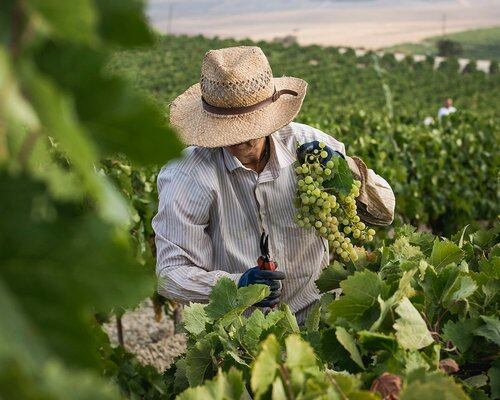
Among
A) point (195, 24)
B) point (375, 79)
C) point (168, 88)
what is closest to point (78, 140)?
point (168, 88)

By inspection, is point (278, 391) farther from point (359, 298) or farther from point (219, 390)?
point (359, 298)

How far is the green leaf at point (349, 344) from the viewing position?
4.71 feet

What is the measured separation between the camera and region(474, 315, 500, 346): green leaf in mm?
1605

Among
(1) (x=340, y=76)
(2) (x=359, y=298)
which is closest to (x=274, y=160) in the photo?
(2) (x=359, y=298)

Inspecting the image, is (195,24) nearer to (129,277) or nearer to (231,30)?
(231,30)

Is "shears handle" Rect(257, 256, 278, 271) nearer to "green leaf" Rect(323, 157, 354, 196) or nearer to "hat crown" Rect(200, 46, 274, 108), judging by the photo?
"green leaf" Rect(323, 157, 354, 196)

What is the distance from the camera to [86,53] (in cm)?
66

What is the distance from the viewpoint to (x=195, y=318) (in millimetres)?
2074

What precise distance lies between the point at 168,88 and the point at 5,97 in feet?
97.4

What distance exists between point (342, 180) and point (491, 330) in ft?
4.36

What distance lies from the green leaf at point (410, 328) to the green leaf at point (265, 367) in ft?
1.11

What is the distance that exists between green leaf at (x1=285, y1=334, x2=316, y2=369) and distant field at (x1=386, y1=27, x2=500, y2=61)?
2400 inches

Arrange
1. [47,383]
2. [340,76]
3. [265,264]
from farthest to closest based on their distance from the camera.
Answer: [340,76] < [265,264] < [47,383]

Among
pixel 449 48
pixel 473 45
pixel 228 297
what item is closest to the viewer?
pixel 228 297
